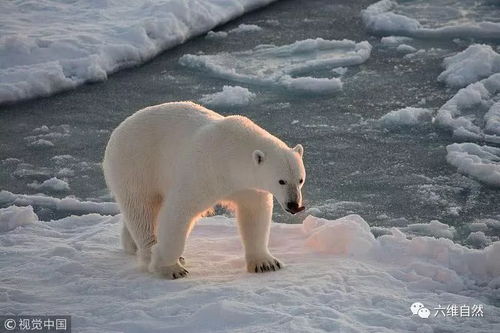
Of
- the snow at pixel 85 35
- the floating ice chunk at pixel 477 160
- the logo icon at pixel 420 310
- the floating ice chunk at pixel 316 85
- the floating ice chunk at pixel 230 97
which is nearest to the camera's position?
the logo icon at pixel 420 310

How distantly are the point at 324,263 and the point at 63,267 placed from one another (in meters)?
1.44

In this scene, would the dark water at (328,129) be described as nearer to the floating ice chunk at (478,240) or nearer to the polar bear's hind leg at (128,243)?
the floating ice chunk at (478,240)

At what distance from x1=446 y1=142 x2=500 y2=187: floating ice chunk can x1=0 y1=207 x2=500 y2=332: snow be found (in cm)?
149

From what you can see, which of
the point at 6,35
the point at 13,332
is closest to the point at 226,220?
the point at 13,332

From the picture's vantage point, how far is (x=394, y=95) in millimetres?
8281

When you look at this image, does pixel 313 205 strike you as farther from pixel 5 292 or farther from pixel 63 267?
pixel 5 292

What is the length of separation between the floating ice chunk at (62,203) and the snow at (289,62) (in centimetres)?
291

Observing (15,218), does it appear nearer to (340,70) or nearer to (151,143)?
(151,143)

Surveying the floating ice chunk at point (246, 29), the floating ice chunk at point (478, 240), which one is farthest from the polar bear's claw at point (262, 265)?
the floating ice chunk at point (246, 29)

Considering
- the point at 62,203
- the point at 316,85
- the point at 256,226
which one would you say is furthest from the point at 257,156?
the point at 316,85

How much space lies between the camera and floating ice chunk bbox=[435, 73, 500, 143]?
286 inches

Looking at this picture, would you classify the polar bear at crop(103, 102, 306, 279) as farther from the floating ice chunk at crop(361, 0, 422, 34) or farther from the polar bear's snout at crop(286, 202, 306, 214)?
the floating ice chunk at crop(361, 0, 422, 34)

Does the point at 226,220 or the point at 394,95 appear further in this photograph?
the point at 394,95

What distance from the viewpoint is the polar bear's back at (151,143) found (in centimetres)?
486
